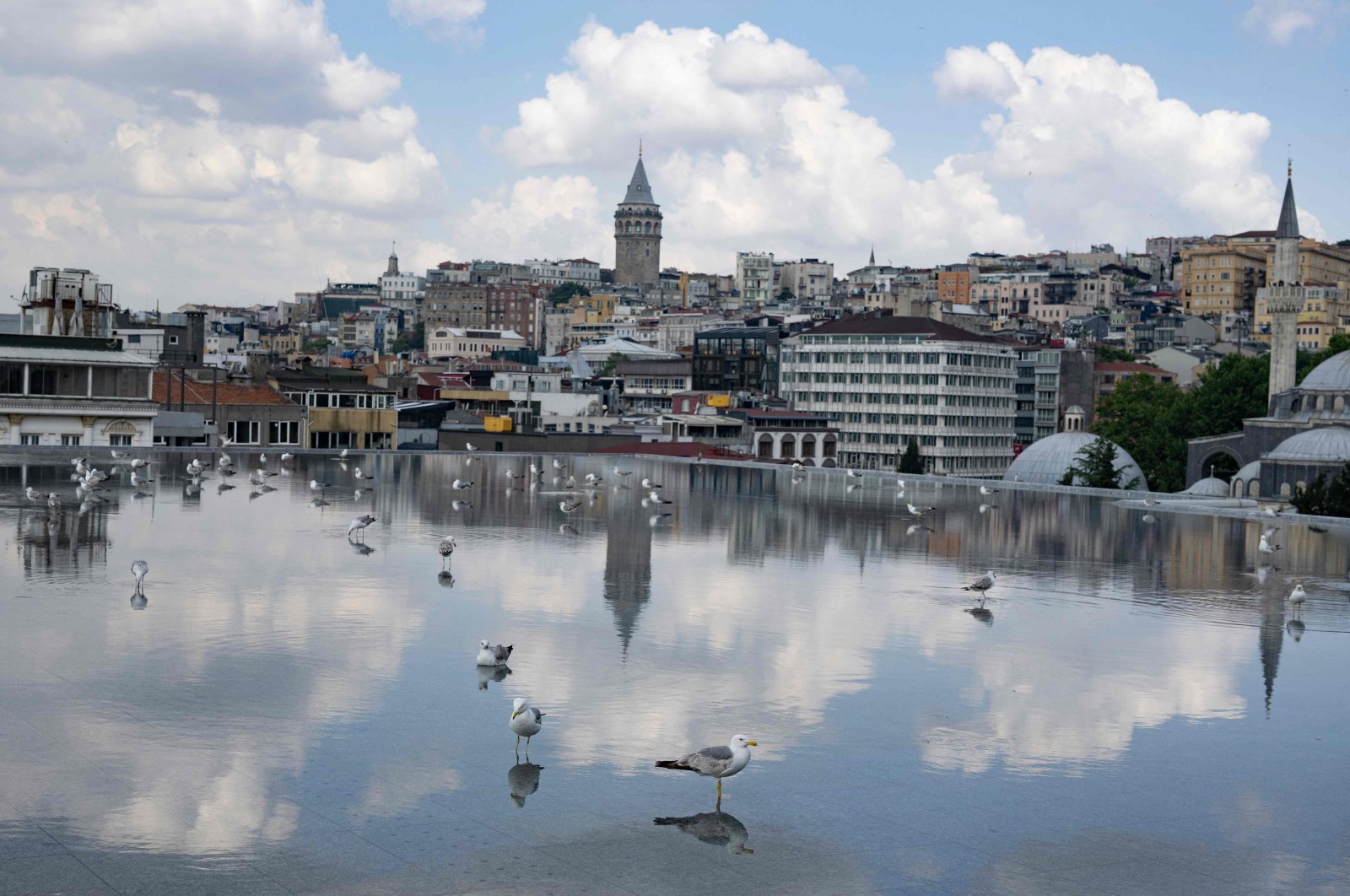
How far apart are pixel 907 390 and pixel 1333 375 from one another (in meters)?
50.6

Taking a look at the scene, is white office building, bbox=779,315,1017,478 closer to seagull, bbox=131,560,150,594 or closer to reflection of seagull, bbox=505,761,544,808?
seagull, bbox=131,560,150,594

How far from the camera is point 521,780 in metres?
12.3

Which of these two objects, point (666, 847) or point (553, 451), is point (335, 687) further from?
point (553, 451)

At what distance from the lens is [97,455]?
57781 millimetres

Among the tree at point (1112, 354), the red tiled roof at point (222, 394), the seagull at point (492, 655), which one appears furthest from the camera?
the tree at point (1112, 354)

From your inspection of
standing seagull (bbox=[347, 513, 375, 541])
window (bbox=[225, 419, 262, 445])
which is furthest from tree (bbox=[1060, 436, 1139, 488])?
standing seagull (bbox=[347, 513, 375, 541])

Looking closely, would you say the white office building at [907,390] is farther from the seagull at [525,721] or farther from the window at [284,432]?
the seagull at [525,721]

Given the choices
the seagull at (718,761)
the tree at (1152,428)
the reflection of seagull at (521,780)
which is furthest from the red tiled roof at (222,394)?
the seagull at (718,761)

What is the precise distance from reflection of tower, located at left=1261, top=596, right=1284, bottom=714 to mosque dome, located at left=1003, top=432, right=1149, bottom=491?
46971 mm

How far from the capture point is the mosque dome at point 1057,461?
236 ft

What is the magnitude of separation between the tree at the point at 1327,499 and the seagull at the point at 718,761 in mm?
39200

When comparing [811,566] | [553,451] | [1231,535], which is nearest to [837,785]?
[811,566]

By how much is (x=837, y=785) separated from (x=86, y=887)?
5.95 m

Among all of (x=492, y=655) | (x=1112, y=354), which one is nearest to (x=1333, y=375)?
(x=492, y=655)
